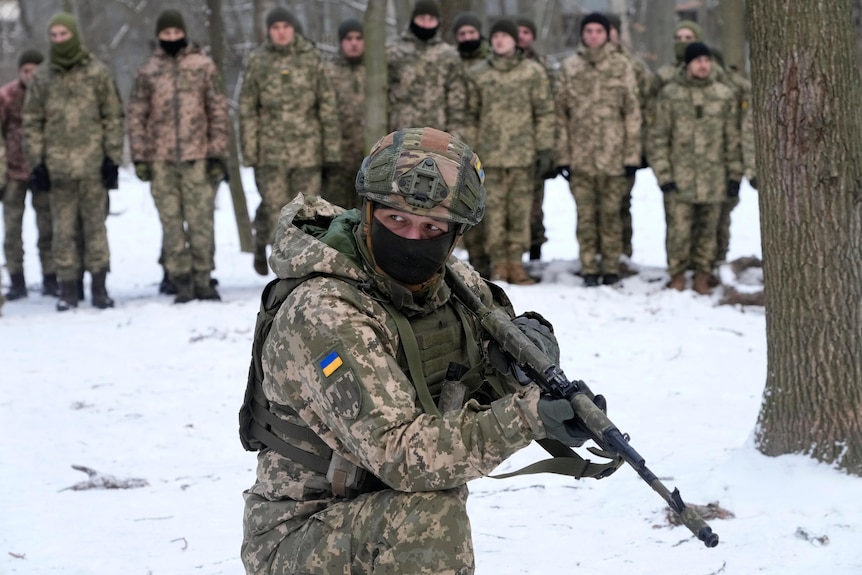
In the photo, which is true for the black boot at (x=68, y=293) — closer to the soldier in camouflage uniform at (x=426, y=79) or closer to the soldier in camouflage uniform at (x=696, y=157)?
the soldier in camouflage uniform at (x=426, y=79)

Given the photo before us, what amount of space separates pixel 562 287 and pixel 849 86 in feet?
15.7

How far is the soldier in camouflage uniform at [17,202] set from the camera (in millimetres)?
9531

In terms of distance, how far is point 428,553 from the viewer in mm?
2855

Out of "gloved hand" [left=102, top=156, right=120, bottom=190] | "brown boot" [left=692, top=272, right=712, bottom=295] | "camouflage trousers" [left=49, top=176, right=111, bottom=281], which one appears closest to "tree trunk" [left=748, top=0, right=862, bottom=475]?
"brown boot" [left=692, top=272, right=712, bottom=295]

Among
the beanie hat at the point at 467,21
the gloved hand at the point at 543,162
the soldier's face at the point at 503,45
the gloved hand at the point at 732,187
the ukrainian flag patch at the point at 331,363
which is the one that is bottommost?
the gloved hand at the point at 732,187

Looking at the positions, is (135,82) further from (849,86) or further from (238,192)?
(849,86)

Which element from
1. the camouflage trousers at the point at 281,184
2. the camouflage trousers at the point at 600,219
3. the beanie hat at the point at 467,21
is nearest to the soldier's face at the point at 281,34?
the camouflage trousers at the point at 281,184

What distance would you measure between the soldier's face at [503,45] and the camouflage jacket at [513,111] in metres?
0.06

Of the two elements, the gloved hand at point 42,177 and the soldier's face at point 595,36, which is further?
the soldier's face at point 595,36

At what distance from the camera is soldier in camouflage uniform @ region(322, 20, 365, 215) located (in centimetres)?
932

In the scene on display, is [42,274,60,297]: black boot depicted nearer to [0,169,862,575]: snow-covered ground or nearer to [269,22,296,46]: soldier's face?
[0,169,862,575]: snow-covered ground

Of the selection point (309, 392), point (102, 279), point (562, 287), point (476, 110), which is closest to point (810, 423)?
point (309, 392)

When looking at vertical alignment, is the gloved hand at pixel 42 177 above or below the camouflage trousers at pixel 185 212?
above

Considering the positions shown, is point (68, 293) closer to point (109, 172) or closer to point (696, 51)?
A: point (109, 172)
